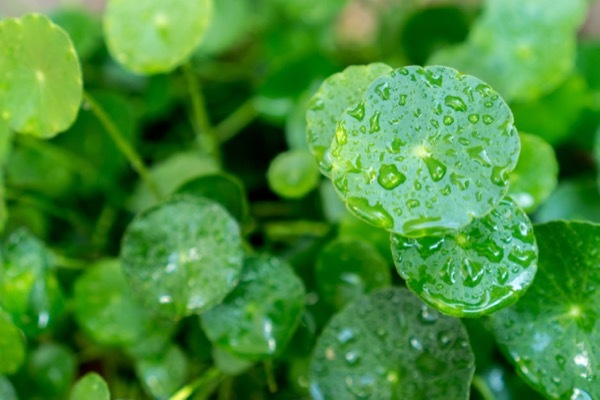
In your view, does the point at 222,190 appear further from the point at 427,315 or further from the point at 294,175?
the point at 427,315

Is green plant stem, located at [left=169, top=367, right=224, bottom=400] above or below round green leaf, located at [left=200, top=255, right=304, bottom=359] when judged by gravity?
below

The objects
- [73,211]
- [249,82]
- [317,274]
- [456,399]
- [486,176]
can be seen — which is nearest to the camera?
[486,176]

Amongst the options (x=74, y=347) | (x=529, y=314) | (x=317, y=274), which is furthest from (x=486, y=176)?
(x=74, y=347)

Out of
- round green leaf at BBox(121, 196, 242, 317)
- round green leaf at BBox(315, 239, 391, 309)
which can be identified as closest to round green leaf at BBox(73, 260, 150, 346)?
round green leaf at BBox(121, 196, 242, 317)

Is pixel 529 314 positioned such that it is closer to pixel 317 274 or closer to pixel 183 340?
pixel 317 274

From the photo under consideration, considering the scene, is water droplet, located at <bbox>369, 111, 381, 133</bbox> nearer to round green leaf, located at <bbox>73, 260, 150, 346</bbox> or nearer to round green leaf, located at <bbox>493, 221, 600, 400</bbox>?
round green leaf, located at <bbox>493, 221, 600, 400</bbox>

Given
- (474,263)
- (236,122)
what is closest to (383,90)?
(474,263)
